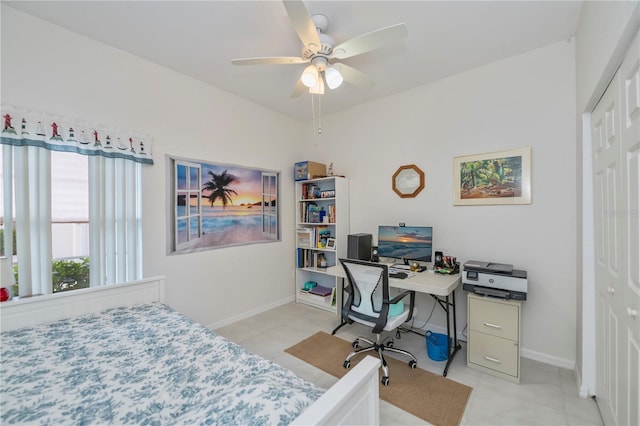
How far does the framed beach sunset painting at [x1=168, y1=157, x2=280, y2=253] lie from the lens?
270 centimetres

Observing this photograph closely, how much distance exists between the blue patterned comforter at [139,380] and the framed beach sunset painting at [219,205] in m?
1.22

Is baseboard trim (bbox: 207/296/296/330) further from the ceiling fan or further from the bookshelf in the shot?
the ceiling fan

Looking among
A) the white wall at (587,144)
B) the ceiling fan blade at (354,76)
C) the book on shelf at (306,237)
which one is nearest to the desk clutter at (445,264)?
the white wall at (587,144)

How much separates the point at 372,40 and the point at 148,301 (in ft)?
8.76

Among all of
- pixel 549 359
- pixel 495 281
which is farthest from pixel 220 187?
pixel 549 359

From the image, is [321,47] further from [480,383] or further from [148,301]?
[480,383]

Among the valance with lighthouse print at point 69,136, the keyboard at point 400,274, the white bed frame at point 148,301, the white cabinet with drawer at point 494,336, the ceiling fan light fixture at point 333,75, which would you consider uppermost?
the ceiling fan light fixture at point 333,75

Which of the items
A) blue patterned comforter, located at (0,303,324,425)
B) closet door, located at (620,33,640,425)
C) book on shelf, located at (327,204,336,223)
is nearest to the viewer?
blue patterned comforter, located at (0,303,324,425)

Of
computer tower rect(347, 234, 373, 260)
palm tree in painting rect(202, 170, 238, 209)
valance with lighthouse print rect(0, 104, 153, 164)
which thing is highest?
valance with lighthouse print rect(0, 104, 153, 164)

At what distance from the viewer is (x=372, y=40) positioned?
5.30 feet

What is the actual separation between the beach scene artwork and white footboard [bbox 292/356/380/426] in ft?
7.66

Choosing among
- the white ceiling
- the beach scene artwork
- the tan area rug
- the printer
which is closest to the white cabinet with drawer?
the printer

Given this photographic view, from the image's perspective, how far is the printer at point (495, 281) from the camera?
203cm

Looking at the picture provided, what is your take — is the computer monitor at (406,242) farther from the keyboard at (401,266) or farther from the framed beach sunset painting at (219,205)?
the framed beach sunset painting at (219,205)
